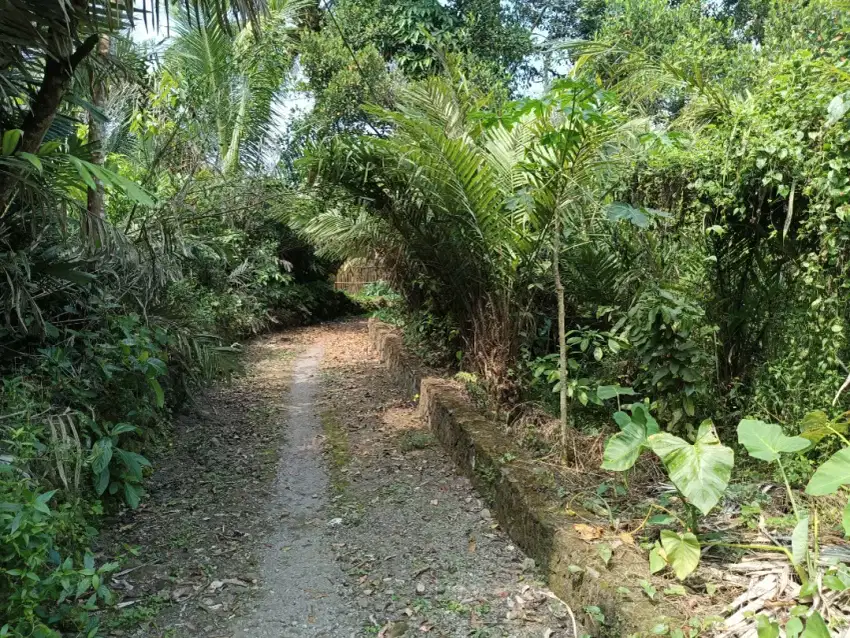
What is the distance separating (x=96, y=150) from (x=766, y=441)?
365cm

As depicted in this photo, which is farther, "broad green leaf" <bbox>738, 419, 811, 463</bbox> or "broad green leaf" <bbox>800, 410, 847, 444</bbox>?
"broad green leaf" <bbox>800, 410, 847, 444</bbox>

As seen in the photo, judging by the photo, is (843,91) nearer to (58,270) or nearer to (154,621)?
(154,621)

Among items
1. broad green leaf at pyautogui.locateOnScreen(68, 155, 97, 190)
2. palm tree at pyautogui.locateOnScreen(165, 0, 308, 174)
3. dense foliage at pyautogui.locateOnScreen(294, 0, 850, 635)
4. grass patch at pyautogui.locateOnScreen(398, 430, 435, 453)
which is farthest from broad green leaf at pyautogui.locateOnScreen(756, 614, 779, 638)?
palm tree at pyautogui.locateOnScreen(165, 0, 308, 174)

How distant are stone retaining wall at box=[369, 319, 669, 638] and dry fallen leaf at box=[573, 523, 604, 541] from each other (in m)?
0.02

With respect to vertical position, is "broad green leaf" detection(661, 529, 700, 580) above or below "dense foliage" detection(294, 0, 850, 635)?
below

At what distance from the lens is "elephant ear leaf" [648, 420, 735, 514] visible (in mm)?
1982

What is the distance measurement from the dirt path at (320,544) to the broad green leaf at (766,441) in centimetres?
100

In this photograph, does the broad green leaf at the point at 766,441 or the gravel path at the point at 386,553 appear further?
the gravel path at the point at 386,553

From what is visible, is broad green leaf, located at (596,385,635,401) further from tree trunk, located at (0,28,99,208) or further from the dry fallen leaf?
tree trunk, located at (0,28,99,208)

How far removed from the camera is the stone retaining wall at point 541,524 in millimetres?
2049

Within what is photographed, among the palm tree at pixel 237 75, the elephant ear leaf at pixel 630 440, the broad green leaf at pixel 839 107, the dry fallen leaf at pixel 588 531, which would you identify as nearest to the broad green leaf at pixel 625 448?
the elephant ear leaf at pixel 630 440

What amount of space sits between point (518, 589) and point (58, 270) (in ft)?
9.66

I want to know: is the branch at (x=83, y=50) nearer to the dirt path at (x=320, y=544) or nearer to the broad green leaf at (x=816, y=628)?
the dirt path at (x=320, y=544)

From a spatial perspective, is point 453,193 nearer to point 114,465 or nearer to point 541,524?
point 541,524
